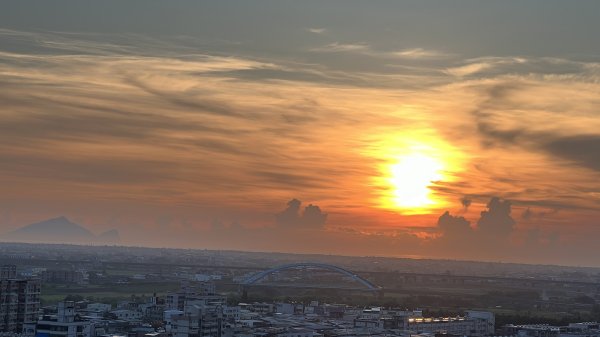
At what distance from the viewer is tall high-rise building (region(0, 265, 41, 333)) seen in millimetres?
61938

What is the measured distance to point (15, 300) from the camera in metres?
62.9

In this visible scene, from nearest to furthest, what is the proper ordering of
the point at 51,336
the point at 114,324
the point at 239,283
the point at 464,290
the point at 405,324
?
the point at 51,336 → the point at 114,324 → the point at 405,324 → the point at 239,283 → the point at 464,290

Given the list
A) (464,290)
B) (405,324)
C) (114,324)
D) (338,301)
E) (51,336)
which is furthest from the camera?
(464,290)

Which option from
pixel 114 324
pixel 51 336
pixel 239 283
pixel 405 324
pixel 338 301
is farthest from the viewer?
pixel 239 283

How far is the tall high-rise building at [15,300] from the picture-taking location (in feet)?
203

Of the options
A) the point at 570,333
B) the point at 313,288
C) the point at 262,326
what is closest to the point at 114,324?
the point at 262,326

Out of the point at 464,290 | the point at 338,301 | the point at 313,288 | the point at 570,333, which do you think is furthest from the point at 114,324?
the point at 464,290

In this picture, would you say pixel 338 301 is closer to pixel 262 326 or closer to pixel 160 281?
pixel 160 281

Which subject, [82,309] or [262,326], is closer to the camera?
[262,326]

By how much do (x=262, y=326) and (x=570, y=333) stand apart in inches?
1049

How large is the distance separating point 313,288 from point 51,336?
101 meters

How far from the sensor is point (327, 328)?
263ft

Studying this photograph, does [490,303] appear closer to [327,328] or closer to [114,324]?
[327,328]

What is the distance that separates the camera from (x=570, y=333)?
83000 mm
